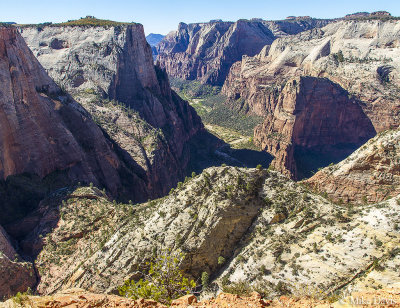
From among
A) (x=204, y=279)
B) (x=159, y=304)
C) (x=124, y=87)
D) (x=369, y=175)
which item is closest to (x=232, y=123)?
(x=124, y=87)

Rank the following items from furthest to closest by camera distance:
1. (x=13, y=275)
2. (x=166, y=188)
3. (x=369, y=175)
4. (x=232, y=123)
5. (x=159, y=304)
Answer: (x=232, y=123), (x=166, y=188), (x=369, y=175), (x=13, y=275), (x=159, y=304)

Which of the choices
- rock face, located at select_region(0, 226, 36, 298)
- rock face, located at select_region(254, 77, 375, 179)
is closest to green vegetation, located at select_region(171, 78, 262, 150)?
rock face, located at select_region(254, 77, 375, 179)

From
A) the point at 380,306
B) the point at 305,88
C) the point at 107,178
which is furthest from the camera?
the point at 305,88

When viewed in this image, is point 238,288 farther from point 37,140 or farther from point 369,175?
point 37,140

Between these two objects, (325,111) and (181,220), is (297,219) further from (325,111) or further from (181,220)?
(325,111)

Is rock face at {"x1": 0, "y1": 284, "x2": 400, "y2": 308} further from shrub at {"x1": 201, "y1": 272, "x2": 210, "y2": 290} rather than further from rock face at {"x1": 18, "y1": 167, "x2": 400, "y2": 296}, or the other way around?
shrub at {"x1": 201, "y1": 272, "x2": 210, "y2": 290}

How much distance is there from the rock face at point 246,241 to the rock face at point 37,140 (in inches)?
683

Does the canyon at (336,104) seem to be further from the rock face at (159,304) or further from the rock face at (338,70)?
the rock face at (159,304)

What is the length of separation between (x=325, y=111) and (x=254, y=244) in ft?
319

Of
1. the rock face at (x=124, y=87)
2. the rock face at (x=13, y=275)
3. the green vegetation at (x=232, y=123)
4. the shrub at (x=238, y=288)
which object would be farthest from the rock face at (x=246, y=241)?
the green vegetation at (x=232, y=123)

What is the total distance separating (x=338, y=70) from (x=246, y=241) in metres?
125

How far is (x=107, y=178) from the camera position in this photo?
63.1 m

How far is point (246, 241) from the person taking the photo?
2966 cm

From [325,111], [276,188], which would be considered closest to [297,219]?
[276,188]
